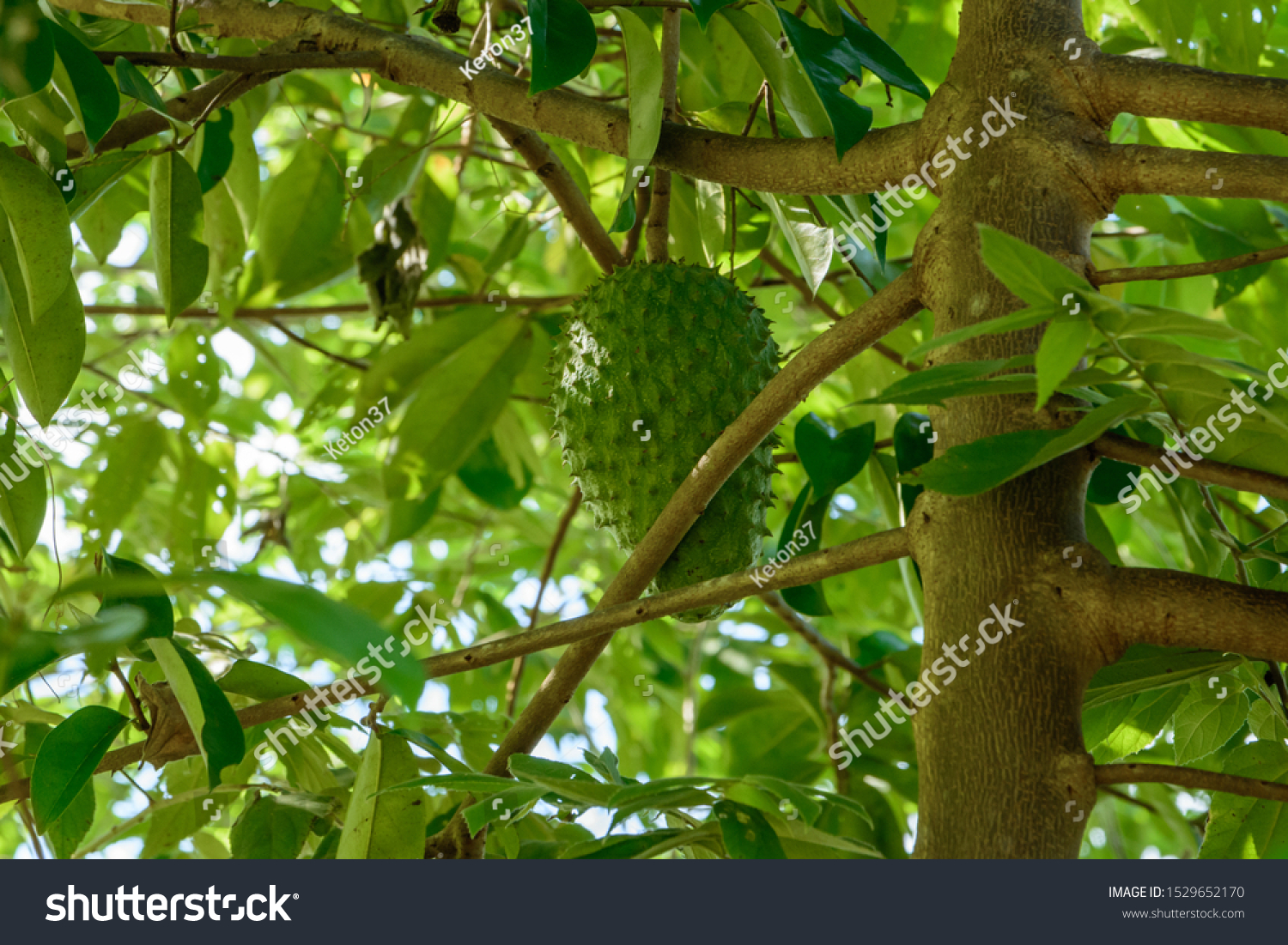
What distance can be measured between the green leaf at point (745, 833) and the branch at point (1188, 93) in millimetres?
682

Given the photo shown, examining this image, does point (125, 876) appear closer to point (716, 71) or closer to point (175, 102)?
point (175, 102)

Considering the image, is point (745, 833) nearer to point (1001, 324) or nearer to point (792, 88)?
point (1001, 324)

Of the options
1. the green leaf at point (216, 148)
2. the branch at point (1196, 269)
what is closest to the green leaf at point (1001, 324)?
the branch at point (1196, 269)

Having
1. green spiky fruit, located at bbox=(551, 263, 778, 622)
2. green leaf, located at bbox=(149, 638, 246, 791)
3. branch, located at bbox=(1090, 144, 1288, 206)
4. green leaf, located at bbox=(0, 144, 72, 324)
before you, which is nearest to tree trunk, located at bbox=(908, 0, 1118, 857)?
branch, located at bbox=(1090, 144, 1288, 206)

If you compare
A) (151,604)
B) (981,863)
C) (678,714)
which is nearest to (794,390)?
(981,863)

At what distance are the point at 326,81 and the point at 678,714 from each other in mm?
2374

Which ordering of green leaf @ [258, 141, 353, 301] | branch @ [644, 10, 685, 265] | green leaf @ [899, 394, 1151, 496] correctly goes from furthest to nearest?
1. green leaf @ [258, 141, 353, 301]
2. branch @ [644, 10, 685, 265]
3. green leaf @ [899, 394, 1151, 496]

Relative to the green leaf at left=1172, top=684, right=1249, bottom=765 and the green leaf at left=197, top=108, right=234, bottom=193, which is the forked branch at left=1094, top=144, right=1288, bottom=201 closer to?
the green leaf at left=1172, top=684, right=1249, bottom=765

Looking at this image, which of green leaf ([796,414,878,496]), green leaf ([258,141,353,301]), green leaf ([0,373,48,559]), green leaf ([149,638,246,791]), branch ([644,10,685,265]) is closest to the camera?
green leaf ([149,638,246,791])

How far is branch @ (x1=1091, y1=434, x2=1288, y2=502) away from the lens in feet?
2.94

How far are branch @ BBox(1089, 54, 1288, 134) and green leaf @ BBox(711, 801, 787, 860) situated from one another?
0.68m

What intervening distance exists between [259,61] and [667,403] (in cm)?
59

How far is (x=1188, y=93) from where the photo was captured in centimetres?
96

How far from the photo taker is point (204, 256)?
1426 millimetres
